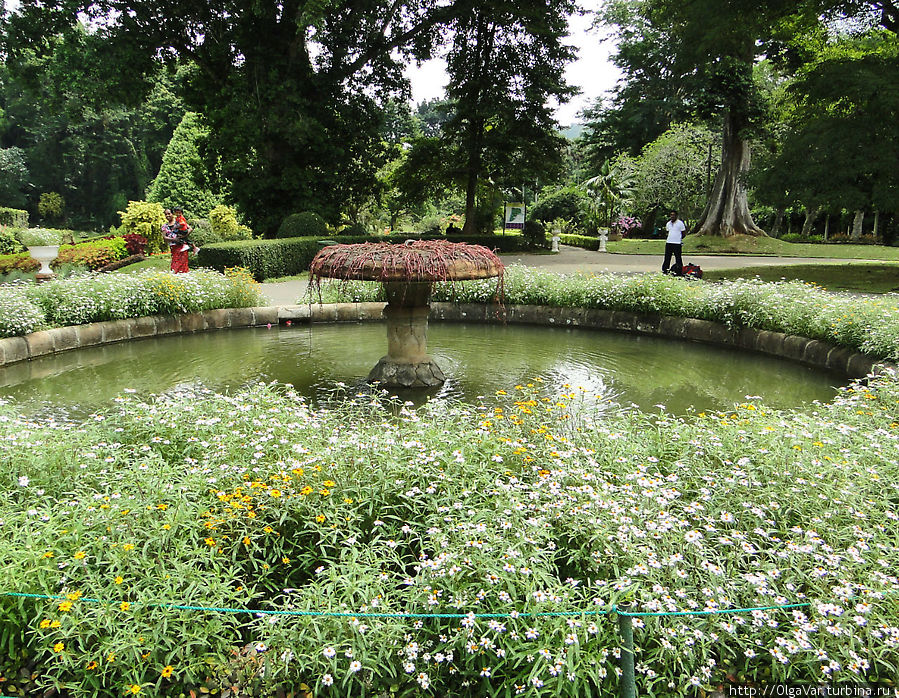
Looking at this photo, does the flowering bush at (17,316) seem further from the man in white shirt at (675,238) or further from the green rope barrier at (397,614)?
the man in white shirt at (675,238)

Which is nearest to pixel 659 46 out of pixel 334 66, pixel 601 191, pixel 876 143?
pixel 601 191

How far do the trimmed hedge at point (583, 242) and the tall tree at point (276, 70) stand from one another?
13.1 metres

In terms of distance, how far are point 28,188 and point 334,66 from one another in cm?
4198

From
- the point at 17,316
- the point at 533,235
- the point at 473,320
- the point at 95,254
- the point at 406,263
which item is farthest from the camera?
the point at 533,235

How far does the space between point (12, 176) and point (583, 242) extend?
4257 centimetres

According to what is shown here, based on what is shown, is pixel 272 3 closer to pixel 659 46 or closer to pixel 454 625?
pixel 454 625

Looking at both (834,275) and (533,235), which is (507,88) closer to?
(533,235)

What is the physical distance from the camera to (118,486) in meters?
3.03

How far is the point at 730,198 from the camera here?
25469 mm

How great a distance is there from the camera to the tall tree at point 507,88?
22.3m

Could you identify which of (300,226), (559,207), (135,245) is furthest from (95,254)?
(559,207)

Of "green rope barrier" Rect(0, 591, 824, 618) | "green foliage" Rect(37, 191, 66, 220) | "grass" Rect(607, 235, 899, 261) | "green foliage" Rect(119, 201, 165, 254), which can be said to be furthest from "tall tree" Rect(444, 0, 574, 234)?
"green foliage" Rect(37, 191, 66, 220)

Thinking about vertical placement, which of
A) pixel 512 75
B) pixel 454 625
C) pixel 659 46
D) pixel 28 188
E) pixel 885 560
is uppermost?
pixel 659 46

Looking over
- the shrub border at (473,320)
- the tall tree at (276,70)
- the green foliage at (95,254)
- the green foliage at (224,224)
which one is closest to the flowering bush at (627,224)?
the tall tree at (276,70)
